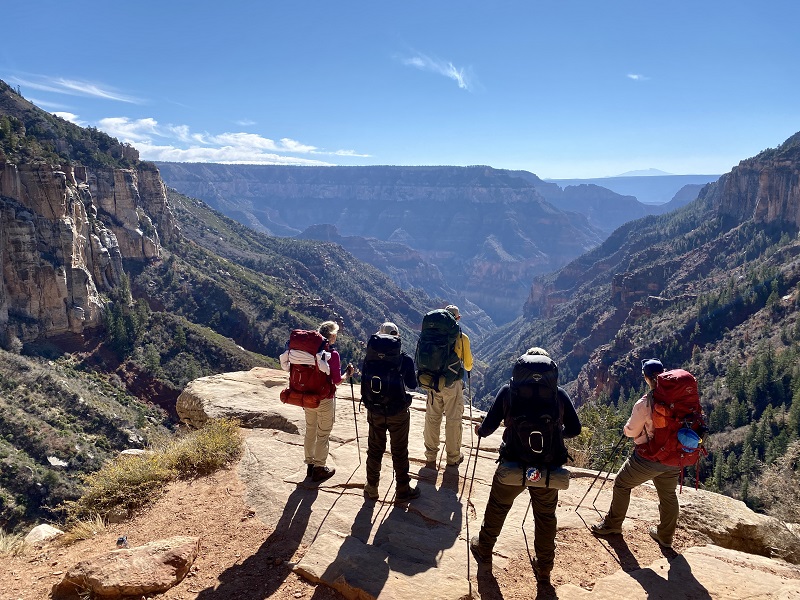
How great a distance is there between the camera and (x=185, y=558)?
5.83 metres

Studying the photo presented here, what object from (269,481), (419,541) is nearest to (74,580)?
(269,481)

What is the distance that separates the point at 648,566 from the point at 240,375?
12011mm

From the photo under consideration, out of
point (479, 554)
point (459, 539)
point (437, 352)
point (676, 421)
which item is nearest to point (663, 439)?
point (676, 421)

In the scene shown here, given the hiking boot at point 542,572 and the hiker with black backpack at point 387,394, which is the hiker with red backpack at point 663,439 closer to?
the hiking boot at point 542,572

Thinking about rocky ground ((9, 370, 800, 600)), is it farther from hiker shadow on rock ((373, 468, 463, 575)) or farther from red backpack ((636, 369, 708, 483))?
red backpack ((636, 369, 708, 483))

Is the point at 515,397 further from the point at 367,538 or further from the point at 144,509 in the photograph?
Result: the point at 144,509

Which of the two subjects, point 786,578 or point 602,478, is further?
point 602,478

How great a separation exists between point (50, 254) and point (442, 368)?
54478 millimetres

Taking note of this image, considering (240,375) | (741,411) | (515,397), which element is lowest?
(741,411)

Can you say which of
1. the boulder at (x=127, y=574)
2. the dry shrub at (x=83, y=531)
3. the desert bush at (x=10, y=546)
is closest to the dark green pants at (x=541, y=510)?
the boulder at (x=127, y=574)

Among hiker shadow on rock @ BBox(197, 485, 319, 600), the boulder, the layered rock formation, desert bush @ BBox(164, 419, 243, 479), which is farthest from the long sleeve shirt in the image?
the layered rock formation

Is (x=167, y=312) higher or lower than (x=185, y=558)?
lower

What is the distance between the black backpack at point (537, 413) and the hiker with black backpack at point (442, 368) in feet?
8.07

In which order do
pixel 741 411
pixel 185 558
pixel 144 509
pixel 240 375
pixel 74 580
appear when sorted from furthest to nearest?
pixel 741 411, pixel 240 375, pixel 144 509, pixel 185 558, pixel 74 580
